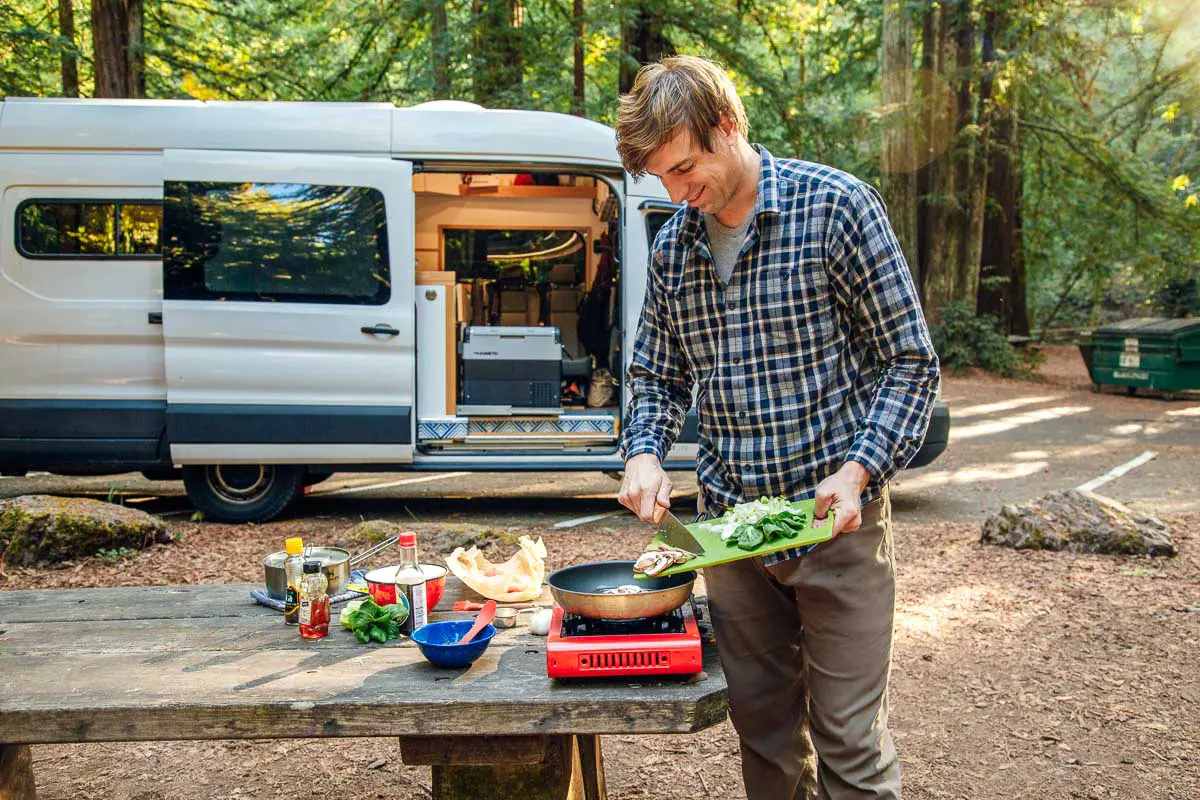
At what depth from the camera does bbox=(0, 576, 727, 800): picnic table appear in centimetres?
218

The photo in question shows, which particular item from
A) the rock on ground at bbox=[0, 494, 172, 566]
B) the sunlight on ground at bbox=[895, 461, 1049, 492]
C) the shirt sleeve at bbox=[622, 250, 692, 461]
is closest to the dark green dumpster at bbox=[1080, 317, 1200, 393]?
the sunlight on ground at bbox=[895, 461, 1049, 492]

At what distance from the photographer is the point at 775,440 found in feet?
7.70

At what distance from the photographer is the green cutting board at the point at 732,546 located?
6.79 ft

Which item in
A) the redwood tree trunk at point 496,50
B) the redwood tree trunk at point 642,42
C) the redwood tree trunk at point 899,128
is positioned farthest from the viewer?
the redwood tree trunk at point 899,128

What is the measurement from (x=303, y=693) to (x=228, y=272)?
17.2 feet

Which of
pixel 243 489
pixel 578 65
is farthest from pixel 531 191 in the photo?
pixel 578 65

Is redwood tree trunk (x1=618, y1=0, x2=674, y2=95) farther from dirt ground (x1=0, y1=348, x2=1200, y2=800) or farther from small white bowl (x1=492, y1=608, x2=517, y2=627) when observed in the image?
small white bowl (x1=492, y1=608, x2=517, y2=627)

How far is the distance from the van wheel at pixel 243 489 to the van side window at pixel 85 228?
156 cm

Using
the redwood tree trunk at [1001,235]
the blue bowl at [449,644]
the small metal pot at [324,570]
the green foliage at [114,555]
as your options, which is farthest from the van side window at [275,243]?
the redwood tree trunk at [1001,235]

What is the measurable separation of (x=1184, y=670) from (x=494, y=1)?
36.5ft

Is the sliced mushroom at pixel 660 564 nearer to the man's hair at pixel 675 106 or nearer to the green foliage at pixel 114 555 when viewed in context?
the man's hair at pixel 675 106

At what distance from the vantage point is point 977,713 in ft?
13.0

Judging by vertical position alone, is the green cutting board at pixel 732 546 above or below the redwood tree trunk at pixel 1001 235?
below

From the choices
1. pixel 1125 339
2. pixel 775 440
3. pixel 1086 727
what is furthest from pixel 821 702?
pixel 1125 339
